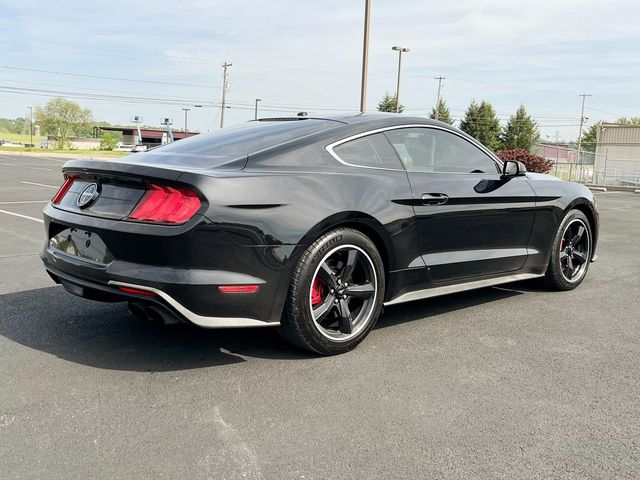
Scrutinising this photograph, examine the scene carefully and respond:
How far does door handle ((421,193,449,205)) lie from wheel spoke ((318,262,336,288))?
89 cm

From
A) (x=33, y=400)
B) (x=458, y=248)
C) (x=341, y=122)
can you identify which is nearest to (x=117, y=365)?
(x=33, y=400)

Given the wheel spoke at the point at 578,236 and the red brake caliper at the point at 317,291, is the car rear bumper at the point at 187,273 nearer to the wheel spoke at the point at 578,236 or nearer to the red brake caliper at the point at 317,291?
the red brake caliper at the point at 317,291

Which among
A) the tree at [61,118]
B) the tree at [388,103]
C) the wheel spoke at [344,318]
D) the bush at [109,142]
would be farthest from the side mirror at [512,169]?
the tree at [61,118]

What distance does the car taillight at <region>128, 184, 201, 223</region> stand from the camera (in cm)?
306

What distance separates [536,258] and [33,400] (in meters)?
3.85

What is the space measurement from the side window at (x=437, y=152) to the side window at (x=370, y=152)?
7 centimetres

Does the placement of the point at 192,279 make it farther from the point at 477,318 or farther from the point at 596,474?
the point at 477,318

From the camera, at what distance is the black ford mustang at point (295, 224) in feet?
10.1

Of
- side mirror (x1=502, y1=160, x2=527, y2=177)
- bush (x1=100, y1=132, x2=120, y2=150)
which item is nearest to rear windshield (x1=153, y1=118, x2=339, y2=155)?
side mirror (x1=502, y1=160, x2=527, y2=177)

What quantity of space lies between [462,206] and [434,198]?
306mm

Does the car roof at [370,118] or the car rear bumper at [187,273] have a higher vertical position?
the car roof at [370,118]

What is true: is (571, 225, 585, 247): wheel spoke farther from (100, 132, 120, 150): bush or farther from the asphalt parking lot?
(100, 132, 120, 150): bush

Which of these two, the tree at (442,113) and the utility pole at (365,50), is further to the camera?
the tree at (442,113)

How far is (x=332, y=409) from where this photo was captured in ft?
9.39
